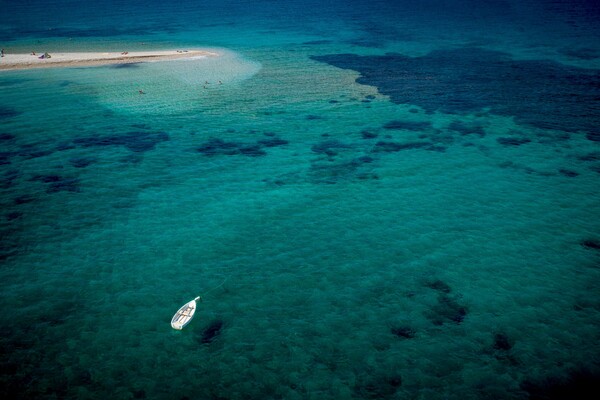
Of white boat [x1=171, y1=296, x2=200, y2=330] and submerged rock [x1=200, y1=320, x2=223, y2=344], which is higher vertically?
white boat [x1=171, y1=296, x2=200, y2=330]

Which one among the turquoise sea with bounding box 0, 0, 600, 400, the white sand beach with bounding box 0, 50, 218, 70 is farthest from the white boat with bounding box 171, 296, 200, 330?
the white sand beach with bounding box 0, 50, 218, 70

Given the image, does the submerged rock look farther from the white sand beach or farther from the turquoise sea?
the white sand beach

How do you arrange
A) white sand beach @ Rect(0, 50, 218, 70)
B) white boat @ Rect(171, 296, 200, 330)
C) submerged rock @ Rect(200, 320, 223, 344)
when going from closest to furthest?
submerged rock @ Rect(200, 320, 223, 344) → white boat @ Rect(171, 296, 200, 330) → white sand beach @ Rect(0, 50, 218, 70)

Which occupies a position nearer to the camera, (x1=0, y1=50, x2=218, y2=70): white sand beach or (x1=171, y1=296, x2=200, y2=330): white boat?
(x1=171, y1=296, x2=200, y2=330): white boat

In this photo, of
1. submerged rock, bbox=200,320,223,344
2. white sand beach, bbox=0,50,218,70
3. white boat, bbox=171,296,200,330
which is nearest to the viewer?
submerged rock, bbox=200,320,223,344

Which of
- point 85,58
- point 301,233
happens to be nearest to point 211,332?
point 301,233

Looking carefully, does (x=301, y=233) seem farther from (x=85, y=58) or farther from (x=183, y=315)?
(x=85, y=58)

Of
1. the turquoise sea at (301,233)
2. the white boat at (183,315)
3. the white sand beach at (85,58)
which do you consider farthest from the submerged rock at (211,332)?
the white sand beach at (85,58)
